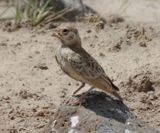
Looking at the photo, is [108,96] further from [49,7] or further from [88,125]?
[49,7]

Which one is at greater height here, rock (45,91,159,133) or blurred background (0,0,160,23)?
blurred background (0,0,160,23)

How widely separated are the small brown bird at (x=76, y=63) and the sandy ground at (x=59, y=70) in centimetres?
86

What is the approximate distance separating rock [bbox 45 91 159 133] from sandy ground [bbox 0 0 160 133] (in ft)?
2.45

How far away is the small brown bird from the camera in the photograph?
7.45 meters

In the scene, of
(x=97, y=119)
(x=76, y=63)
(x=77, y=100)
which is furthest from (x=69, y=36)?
(x=97, y=119)

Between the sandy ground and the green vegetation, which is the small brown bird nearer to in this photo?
the sandy ground

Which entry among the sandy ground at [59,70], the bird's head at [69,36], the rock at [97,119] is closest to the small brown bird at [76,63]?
the bird's head at [69,36]

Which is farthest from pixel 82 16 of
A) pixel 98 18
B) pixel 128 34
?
pixel 128 34

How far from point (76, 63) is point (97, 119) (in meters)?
0.77

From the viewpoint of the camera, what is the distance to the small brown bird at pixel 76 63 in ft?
24.5

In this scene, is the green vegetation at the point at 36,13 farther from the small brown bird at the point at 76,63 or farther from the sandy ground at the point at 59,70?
the small brown bird at the point at 76,63

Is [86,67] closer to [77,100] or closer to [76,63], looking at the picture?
[76,63]

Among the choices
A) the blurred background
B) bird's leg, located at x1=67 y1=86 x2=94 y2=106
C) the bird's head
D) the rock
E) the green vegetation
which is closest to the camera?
the rock

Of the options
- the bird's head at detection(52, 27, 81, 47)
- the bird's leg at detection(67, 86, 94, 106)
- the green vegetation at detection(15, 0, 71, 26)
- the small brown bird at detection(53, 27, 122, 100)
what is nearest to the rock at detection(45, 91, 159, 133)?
the bird's leg at detection(67, 86, 94, 106)
